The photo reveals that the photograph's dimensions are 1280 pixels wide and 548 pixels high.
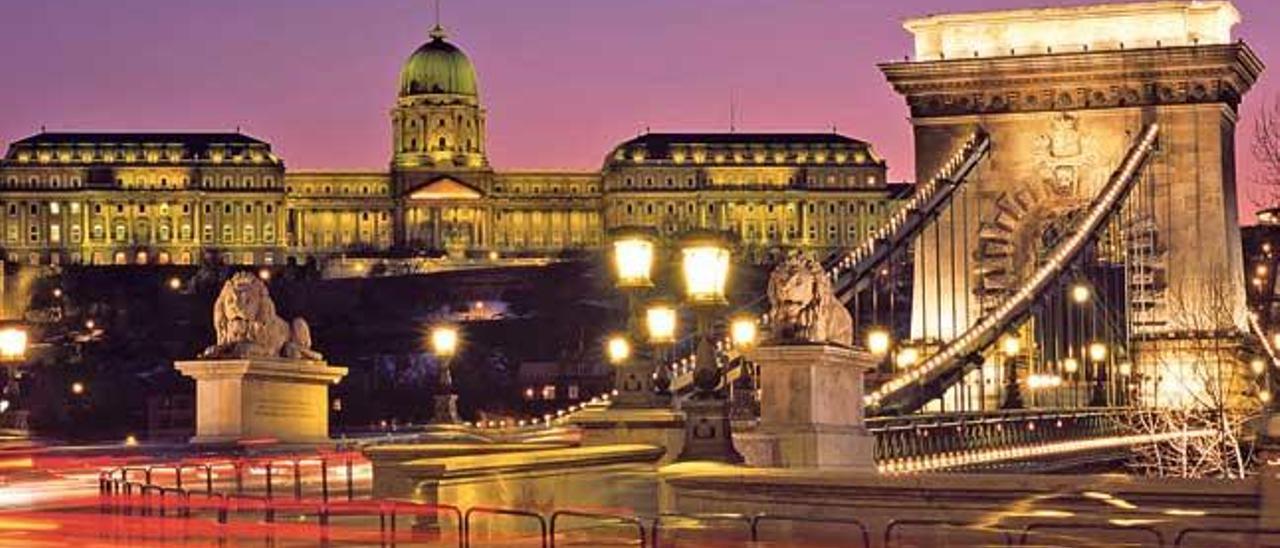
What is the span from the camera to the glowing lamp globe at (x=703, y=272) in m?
31.3

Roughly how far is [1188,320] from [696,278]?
39.7 m

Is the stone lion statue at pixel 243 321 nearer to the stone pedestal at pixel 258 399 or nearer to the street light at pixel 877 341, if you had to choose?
the stone pedestal at pixel 258 399

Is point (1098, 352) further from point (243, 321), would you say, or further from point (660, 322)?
point (660, 322)

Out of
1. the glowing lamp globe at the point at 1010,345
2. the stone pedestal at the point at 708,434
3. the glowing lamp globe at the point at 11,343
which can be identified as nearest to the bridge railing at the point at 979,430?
the glowing lamp globe at the point at 1010,345

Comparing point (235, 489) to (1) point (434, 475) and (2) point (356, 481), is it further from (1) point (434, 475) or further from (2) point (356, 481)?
(1) point (434, 475)

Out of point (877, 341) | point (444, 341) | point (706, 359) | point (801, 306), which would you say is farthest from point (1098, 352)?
point (706, 359)

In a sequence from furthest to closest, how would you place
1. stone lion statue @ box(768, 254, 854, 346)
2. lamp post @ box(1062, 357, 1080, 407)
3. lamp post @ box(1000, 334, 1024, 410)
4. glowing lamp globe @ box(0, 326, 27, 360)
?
lamp post @ box(1062, 357, 1080, 407) → lamp post @ box(1000, 334, 1024, 410) → glowing lamp globe @ box(0, 326, 27, 360) → stone lion statue @ box(768, 254, 854, 346)

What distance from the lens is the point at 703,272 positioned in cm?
3139

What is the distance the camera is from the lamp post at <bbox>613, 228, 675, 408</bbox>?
31.5 meters

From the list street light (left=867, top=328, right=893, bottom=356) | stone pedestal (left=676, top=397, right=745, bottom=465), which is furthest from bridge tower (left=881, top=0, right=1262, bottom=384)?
stone pedestal (left=676, top=397, right=745, bottom=465)

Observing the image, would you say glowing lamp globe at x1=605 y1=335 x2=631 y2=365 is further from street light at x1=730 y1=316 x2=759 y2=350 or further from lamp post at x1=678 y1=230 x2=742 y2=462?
street light at x1=730 y1=316 x2=759 y2=350

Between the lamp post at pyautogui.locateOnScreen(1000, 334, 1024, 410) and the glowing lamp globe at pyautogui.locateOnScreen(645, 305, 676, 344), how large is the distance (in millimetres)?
30834

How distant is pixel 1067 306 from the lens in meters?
75.3

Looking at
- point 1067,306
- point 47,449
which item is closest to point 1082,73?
point 1067,306
